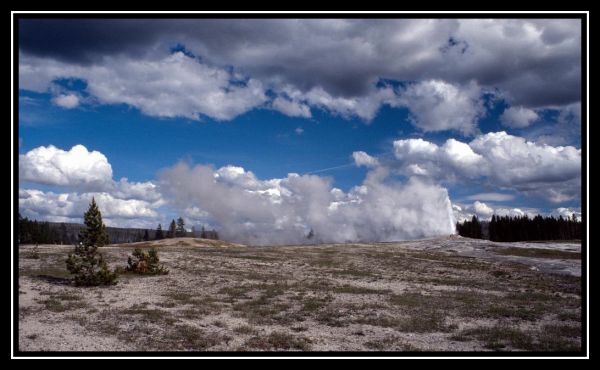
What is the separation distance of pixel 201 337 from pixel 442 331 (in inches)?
429

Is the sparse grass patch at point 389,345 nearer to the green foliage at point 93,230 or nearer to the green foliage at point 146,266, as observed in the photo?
the green foliage at point 93,230

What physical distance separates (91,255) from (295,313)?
17.4 meters

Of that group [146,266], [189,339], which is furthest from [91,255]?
[189,339]

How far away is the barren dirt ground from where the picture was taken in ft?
55.2

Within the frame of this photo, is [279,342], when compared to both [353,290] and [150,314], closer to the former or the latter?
[150,314]

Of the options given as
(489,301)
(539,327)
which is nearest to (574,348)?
(539,327)

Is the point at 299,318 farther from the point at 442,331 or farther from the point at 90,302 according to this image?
the point at 90,302

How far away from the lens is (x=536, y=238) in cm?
16762

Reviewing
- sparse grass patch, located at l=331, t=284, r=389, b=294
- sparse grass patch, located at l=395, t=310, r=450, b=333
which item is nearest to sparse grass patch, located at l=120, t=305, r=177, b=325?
sparse grass patch, located at l=395, t=310, r=450, b=333

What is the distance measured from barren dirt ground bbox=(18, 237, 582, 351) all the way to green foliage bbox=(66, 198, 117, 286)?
1.06m

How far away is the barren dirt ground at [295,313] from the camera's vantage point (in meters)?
16.8

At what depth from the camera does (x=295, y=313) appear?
23.1 m

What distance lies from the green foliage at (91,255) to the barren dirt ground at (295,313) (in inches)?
41.9

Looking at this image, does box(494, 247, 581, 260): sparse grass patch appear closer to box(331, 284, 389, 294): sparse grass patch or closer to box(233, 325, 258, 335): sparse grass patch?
box(331, 284, 389, 294): sparse grass patch
